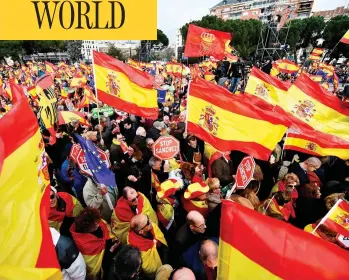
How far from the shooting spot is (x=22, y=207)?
1.92 m

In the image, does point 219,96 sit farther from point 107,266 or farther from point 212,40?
point 212,40

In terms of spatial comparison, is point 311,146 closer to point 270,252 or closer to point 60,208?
point 270,252

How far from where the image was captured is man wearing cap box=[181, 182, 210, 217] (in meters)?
3.60

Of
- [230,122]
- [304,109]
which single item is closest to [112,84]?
[230,122]

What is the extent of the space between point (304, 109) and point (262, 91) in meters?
1.46

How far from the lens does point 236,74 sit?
1677 centimetres

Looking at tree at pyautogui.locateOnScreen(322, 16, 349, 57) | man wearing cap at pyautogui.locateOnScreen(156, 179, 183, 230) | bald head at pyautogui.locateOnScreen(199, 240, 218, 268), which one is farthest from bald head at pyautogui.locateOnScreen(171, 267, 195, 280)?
tree at pyautogui.locateOnScreen(322, 16, 349, 57)

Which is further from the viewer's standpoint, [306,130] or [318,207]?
[306,130]

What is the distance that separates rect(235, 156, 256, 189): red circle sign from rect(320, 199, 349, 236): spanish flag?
0.96 meters

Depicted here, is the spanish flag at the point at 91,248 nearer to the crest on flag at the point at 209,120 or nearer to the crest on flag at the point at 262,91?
the crest on flag at the point at 209,120

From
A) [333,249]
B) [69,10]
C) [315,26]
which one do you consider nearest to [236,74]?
[69,10]

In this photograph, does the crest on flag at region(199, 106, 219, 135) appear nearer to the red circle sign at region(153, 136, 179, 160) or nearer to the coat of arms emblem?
the red circle sign at region(153, 136, 179, 160)

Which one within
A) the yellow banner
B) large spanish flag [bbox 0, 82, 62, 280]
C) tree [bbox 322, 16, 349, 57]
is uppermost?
the yellow banner

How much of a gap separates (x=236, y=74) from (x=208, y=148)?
1256 cm
